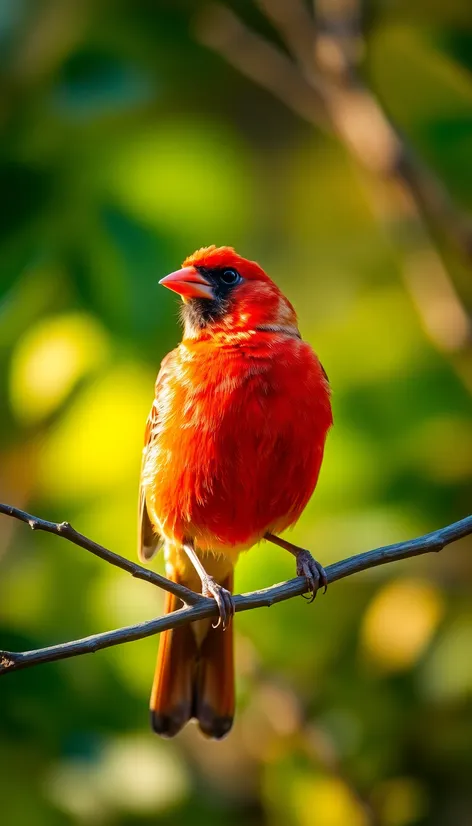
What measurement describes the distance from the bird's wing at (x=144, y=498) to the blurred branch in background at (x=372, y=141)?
140cm

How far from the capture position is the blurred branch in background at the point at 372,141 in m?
5.15

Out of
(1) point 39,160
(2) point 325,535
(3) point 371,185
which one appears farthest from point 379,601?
(1) point 39,160

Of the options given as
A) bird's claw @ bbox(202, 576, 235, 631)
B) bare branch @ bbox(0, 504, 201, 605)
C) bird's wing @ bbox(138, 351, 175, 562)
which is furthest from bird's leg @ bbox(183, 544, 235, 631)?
bare branch @ bbox(0, 504, 201, 605)

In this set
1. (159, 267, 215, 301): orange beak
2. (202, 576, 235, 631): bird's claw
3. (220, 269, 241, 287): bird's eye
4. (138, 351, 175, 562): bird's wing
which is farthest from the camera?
(220, 269, 241, 287): bird's eye

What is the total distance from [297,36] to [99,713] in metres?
3.40

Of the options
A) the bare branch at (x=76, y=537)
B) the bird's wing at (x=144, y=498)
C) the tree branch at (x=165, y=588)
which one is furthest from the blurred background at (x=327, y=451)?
the bare branch at (x=76, y=537)

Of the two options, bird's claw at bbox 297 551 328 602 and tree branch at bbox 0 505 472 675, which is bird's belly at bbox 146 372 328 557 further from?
tree branch at bbox 0 505 472 675

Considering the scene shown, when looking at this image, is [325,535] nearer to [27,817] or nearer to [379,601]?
[379,601]

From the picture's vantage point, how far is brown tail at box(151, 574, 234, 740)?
4484 mm

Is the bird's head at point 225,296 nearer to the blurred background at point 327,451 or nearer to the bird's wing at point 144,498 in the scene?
the bird's wing at point 144,498

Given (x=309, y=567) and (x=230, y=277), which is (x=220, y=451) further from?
(x=230, y=277)

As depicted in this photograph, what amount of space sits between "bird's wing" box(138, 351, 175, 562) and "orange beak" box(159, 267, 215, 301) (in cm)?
25

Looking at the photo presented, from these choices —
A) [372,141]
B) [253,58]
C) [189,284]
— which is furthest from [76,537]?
[253,58]

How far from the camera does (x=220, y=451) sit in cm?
389
